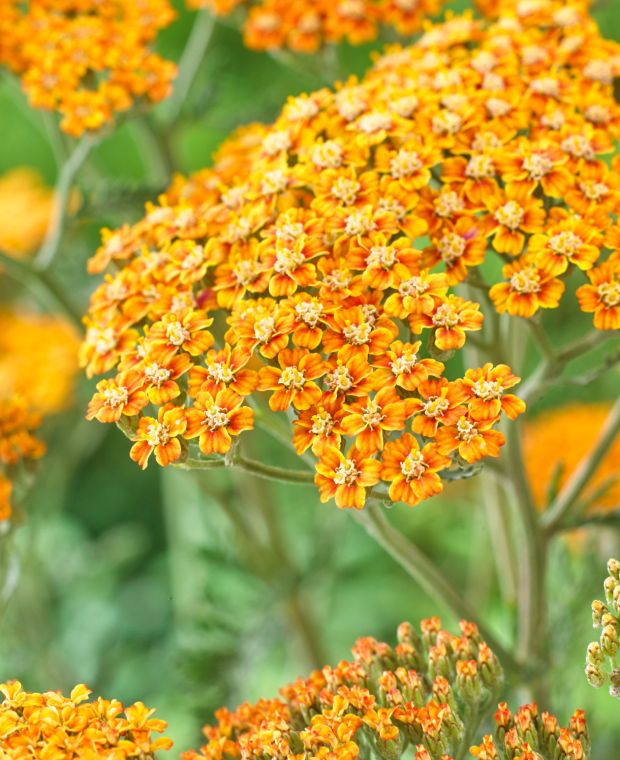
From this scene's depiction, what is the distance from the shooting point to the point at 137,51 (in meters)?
1.44

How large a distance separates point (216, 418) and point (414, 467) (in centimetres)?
18

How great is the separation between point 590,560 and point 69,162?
38.7 inches

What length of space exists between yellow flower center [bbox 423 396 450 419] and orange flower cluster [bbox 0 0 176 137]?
644 mm

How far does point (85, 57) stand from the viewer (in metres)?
1.40

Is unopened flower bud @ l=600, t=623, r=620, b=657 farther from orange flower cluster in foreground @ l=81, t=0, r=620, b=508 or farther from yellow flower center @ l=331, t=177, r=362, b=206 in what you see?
yellow flower center @ l=331, t=177, r=362, b=206

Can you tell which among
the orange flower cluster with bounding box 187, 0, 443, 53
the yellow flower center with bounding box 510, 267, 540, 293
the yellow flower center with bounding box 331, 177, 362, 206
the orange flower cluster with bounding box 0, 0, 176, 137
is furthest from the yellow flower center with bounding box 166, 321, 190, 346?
the orange flower cluster with bounding box 187, 0, 443, 53

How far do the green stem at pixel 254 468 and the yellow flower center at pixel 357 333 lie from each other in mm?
145

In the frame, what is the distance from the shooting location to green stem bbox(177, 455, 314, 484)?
1031mm

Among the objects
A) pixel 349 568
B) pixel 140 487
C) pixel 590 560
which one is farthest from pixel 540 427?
pixel 140 487

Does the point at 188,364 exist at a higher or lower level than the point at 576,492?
higher

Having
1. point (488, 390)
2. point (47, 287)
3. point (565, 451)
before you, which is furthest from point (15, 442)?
point (565, 451)

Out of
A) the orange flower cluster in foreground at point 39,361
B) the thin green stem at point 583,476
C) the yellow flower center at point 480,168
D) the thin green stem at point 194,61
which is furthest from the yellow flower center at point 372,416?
the orange flower cluster in foreground at point 39,361

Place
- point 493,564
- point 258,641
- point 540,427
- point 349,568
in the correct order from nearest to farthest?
point 258,641 → point 540,427 → point 493,564 → point 349,568

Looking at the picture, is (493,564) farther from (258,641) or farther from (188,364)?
(188,364)
